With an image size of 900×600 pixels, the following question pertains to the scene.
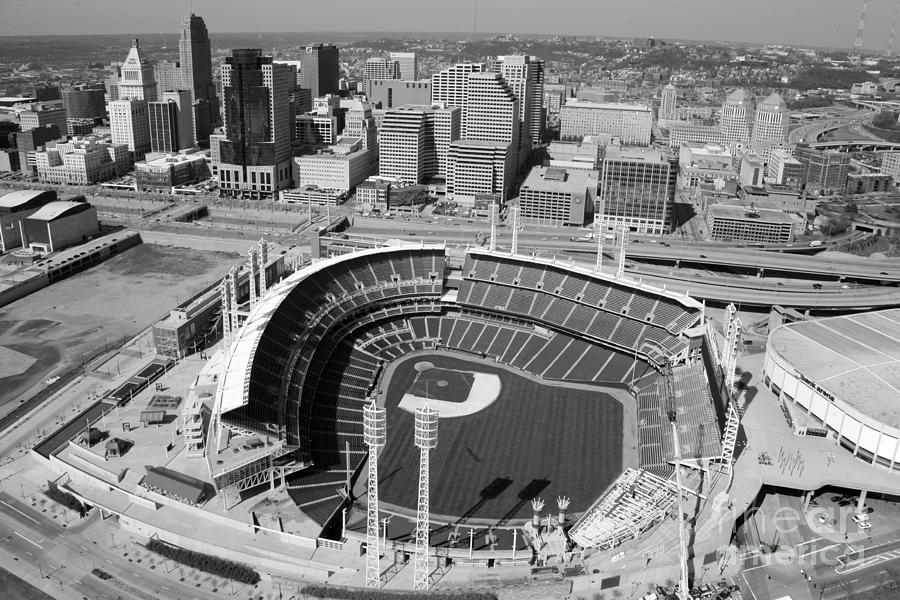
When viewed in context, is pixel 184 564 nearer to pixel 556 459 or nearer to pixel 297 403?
pixel 297 403

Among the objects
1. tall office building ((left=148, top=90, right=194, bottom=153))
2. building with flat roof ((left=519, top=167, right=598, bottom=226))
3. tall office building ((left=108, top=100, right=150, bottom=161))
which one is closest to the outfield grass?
building with flat roof ((left=519, top=167, right=598, bottom=226))

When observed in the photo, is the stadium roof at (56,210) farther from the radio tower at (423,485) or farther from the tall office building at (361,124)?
the radio tower at (423,485)

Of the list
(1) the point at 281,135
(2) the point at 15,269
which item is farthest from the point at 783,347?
(1) the point at 281,135

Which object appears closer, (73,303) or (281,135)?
(73,303)

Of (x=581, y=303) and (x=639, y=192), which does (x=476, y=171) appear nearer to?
(x=639, y=192)

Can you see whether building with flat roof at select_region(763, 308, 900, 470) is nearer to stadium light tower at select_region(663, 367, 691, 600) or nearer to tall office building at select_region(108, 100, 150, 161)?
stadium light tower at select_region(663, 367, 691, 600)

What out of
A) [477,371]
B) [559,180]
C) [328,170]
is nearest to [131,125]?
[328,170]

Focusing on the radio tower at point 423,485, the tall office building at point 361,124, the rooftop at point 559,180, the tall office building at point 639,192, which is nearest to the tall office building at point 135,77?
the tall office building at point 361,124
